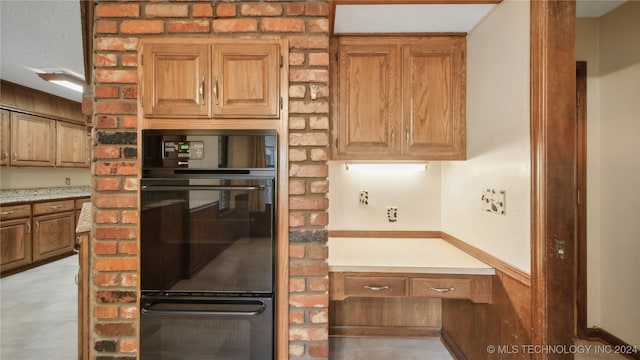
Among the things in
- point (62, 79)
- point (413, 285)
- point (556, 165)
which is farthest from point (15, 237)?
point (556, 165)

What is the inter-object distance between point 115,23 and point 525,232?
2.31 meters

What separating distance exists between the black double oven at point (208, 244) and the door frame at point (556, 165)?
124 cm

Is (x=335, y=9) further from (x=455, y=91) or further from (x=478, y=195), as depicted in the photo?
(x=478, y=195)

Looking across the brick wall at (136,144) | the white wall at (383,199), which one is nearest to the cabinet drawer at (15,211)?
the brick wall at (136,144)

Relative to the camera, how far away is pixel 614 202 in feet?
7.31

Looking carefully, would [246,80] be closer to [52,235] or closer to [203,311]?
[203,311]

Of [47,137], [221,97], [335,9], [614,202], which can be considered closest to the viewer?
[221,97]

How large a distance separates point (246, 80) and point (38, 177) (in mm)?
5294

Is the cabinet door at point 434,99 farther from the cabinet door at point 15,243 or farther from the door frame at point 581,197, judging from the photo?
the cabinet door at point 15,243

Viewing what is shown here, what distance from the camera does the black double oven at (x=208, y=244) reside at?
4.96ft

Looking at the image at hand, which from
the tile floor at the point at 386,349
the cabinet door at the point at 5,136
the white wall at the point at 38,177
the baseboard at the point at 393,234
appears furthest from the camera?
the white wall at the point at 38,177

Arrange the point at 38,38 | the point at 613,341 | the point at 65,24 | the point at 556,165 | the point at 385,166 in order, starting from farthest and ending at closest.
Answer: the point at 38,38, the point at 65,24, the point at 385,166, the point at 613,341, the point at 556,165

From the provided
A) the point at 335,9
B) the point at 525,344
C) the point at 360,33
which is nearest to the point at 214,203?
the point at 335,9

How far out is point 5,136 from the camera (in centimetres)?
409
